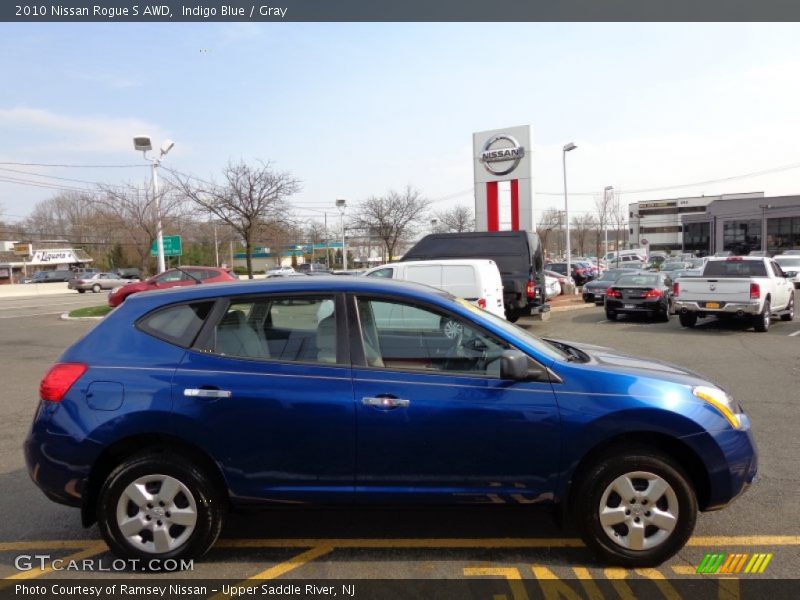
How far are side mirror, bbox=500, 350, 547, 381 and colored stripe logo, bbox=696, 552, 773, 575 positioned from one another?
1.45 metres

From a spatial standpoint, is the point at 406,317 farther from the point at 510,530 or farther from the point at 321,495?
the point at 510,530

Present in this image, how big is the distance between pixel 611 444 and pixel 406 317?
1.42 m

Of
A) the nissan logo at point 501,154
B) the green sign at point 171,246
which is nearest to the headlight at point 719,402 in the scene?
the nissan logo at point 501,154

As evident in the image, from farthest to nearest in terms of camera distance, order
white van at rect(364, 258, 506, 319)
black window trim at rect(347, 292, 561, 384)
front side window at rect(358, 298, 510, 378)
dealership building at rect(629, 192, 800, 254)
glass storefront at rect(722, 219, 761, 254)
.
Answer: glass storefront at rect(722, 219, 761, 254), dealership building at rect(629, 192, 800, 254), white van at rect(364, 258, 506, 319), front side window at rect(358, 298, 510, 378), black window trim at rect(347, 292, 561, 384)

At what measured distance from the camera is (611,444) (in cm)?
328

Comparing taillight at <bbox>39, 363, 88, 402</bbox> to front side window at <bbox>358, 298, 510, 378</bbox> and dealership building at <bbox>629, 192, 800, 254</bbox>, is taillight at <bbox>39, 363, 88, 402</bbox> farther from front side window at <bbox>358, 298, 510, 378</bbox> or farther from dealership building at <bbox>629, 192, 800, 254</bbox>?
dealership building at <bbox>629, 192, 800, 254</bbox>

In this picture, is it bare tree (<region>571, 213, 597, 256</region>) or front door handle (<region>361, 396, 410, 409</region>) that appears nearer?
front door handle (<region>361, 396, 410, 409</region>)

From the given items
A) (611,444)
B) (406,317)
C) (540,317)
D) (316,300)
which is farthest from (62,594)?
(540,317)

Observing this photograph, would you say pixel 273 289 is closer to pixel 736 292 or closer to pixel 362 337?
pixel 362 337

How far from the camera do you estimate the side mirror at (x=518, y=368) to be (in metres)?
3.15

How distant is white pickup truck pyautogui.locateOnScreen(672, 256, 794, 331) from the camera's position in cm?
1320

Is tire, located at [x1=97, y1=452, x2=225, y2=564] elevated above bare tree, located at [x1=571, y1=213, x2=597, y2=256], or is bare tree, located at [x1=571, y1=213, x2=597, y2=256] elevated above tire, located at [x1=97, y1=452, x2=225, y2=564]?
bare tree, located at [x1=571, y1=213, x2=597, y2=256]

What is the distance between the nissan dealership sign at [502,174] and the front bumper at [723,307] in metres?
8.82

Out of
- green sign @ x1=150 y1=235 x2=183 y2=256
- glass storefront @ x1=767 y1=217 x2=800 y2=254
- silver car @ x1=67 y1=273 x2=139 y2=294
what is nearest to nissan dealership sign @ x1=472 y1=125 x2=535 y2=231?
green sign @ x1=150 y1=235 x2=183 y2=256
